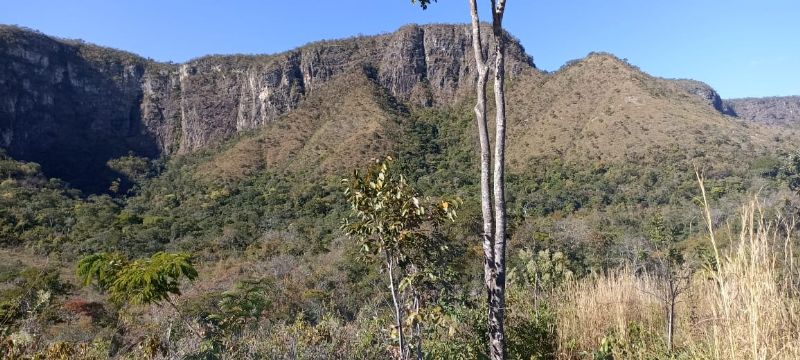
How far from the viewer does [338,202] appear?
48.3 meters

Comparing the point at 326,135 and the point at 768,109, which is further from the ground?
the point at 768,109

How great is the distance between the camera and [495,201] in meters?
3.72

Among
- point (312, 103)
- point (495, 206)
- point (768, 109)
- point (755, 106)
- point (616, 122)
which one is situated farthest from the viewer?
point (755, 106)

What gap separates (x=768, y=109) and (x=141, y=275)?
184163 mm

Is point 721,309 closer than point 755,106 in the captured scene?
Yes

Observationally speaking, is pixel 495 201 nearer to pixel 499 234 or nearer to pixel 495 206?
pixel 495 206

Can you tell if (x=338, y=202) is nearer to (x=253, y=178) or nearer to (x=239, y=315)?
(x=253, y=178)

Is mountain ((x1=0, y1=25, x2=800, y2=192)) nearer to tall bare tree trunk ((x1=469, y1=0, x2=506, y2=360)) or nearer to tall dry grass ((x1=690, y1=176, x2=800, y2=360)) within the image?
tall bare tree trunk ((x1=469, y1=0, x2=506, y2=360))

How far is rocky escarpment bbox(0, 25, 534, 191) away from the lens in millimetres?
84500

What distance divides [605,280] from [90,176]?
303 feet

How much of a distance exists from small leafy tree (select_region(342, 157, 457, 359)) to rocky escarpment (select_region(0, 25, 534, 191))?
75.3 metres

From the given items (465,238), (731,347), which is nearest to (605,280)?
(731,347)

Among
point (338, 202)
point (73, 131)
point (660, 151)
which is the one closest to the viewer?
point (660, 151)

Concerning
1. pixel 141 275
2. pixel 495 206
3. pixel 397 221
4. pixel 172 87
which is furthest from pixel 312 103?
pixel 495 206
